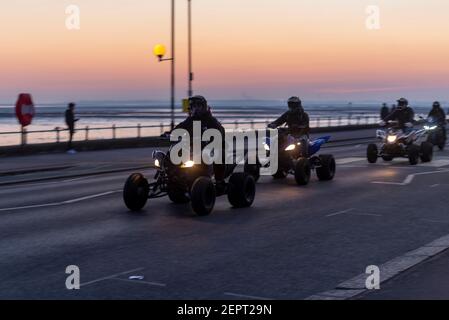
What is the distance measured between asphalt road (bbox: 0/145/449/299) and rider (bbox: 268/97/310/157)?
5.96 feet

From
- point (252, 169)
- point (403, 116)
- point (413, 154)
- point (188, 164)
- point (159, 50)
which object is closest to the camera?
point (188, 164)

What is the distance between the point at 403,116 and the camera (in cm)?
→ 2472

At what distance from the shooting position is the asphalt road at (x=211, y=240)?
7.97m

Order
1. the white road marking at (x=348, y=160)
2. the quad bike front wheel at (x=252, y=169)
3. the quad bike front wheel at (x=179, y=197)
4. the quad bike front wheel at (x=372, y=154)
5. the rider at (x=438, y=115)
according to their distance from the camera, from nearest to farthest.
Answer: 1. the quad bike front wheel at (x=179, y=197)
2. the quad bike front wheel at (x=252, y=169)
3. the quad bike front wheel at (x=372, y=154)
4. the white road marking at (x=348, y=160)
5. the rider at (x=438, y=115)

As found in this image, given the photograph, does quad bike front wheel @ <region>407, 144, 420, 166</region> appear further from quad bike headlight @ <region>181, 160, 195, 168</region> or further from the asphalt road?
quad bike headlight @ <region>181, 160, 195, 168</region>

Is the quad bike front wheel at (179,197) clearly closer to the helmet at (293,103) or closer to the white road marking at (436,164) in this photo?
the helmet at (293,103)

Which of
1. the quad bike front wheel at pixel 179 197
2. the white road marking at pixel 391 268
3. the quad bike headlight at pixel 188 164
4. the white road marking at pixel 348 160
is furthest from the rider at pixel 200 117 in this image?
the white road marking at pixel 348 160

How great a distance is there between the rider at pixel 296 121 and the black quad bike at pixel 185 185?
517 centimetres

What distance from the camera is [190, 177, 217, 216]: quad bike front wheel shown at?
1260cm

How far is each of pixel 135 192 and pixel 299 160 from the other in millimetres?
5797

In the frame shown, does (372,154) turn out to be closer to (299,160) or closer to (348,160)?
(348,160)

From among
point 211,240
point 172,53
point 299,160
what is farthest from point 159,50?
→ point 211,240
